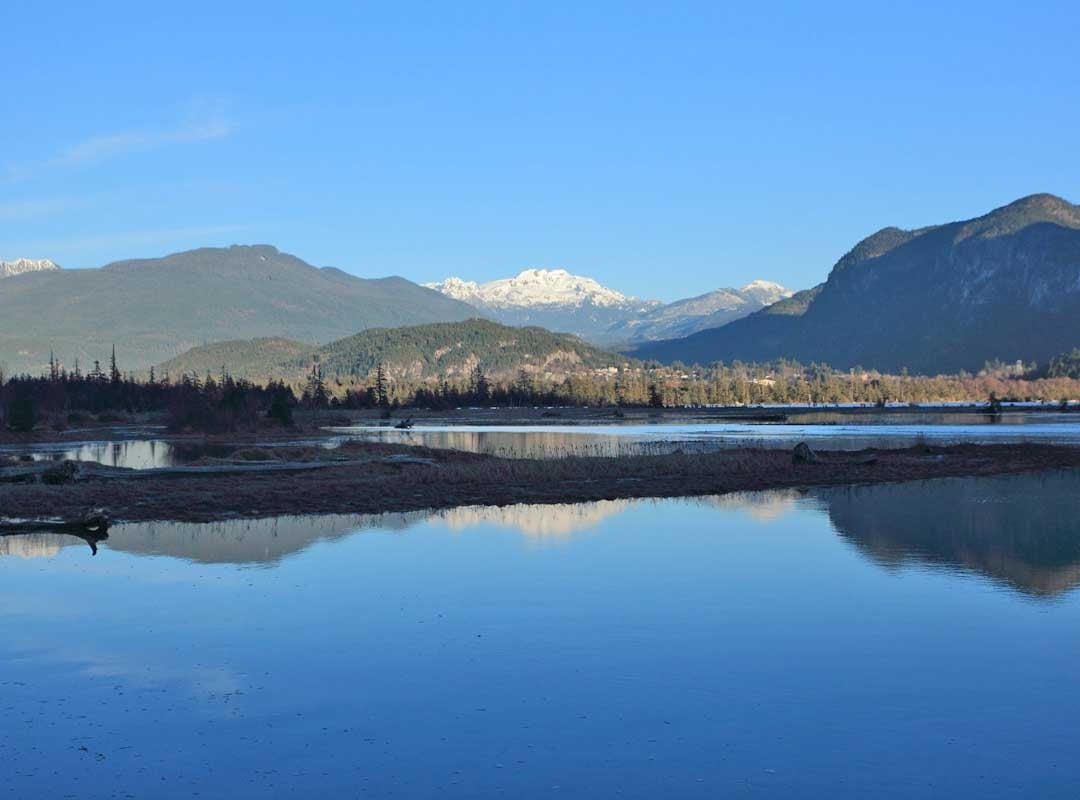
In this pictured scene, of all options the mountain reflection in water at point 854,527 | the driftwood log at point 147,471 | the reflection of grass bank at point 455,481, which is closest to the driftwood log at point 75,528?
the mountain reflection in water at point 854,527

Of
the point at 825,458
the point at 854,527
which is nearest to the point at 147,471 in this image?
the point at 854,527

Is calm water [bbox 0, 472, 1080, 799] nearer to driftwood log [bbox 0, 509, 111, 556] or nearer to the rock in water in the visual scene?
driftwood log [bbox 0, 509, 111, 556]

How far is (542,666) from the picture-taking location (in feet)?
67.4

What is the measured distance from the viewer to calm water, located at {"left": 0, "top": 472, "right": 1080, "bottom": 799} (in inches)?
598

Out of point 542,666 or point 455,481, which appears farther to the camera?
point 455,481

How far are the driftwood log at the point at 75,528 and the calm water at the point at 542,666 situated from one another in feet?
3.13

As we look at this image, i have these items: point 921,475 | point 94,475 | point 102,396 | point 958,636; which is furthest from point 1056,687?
Result: point 102,396

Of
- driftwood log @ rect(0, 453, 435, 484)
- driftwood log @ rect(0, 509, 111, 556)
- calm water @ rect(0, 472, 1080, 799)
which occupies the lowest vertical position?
calm water @ rect(0, 472, 1080, 799)

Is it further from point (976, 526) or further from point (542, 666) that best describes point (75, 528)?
point (976, 526)

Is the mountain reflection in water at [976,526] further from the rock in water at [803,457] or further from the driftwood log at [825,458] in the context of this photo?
the driftwood log at [825,458]

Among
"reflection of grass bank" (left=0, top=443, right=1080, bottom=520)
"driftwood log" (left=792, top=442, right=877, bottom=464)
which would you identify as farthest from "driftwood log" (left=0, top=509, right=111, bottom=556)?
"driftwood log" (left=792, top=442, right=877, bottom=464)

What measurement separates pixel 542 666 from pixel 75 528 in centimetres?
2252

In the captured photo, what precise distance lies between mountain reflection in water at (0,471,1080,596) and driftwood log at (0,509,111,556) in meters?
0.37

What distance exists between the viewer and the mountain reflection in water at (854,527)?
32312 mm
